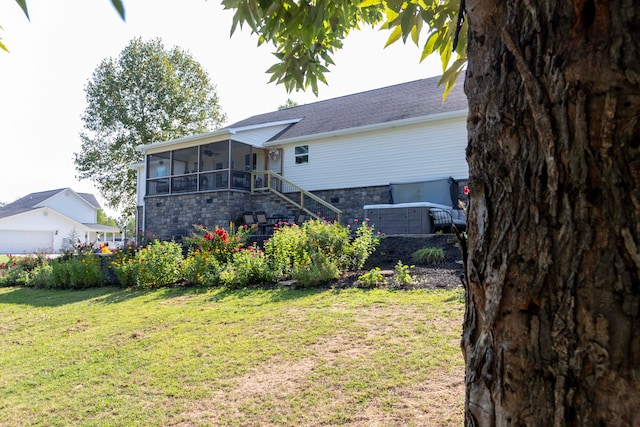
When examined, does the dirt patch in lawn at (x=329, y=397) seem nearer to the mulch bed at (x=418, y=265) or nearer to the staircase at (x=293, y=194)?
the mulch bed at (x=418, y=265)

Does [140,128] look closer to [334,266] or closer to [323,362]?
[334,266]

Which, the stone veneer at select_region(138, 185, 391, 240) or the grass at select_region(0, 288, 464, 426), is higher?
the stone veneer at select_region(138, 185, 391, 240)

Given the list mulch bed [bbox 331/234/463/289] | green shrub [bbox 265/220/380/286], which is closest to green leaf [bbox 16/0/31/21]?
mulch bed [bbox 331/234/463/289]

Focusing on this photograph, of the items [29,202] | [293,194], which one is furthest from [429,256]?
[29,202]

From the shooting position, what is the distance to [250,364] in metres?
3.64

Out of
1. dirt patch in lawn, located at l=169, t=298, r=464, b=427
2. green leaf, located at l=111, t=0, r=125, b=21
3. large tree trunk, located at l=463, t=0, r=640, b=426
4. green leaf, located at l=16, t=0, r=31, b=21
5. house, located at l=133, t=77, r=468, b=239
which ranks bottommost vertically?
dirt patch in lawn, located at l=169, t=298, r=464, b=427

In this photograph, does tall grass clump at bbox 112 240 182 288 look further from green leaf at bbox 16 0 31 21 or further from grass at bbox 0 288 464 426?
green leaf at bbox 16 0 31 21

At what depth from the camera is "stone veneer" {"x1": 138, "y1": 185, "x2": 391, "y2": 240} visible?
15047 mm

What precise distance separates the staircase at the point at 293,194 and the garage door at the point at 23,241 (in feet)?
88.4

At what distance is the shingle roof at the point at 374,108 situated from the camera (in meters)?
14.1

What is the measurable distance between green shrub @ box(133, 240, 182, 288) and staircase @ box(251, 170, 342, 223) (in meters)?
6.35

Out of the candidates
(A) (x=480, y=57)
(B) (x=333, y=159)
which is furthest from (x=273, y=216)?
(A) (x=480, y=57)

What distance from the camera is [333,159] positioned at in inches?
634

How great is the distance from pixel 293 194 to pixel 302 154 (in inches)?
72.8
